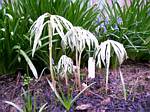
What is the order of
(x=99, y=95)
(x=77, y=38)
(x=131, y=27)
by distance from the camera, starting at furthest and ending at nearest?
(x=131, y=27) → (x=99, y=95) → (x=77, y=38)

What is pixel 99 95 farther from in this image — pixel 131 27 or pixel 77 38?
pixel 131 27

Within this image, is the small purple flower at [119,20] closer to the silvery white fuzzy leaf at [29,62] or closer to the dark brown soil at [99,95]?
the dark brown soil at [99,95]

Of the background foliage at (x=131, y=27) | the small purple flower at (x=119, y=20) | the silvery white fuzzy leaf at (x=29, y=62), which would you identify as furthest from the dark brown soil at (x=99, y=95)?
the small purple flower at (x=119, y=20)

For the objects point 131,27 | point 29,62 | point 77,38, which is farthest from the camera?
point 131,27

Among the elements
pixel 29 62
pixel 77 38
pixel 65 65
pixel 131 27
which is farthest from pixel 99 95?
pixel 131 27

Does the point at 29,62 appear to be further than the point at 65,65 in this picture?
Yes

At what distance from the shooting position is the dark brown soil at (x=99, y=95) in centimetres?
225

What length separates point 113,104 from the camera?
226 cm

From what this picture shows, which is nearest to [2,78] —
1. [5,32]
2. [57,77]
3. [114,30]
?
[5,32]

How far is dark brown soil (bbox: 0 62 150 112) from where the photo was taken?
7.38 feet

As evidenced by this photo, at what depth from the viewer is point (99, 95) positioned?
2389mm

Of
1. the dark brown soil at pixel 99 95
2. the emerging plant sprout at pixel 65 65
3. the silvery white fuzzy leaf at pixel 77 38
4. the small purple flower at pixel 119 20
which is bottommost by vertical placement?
the dark brown soil at pixel 99 95

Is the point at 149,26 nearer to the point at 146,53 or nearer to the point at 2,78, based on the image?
the point at 146,53

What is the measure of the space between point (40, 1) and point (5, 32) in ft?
1.31
